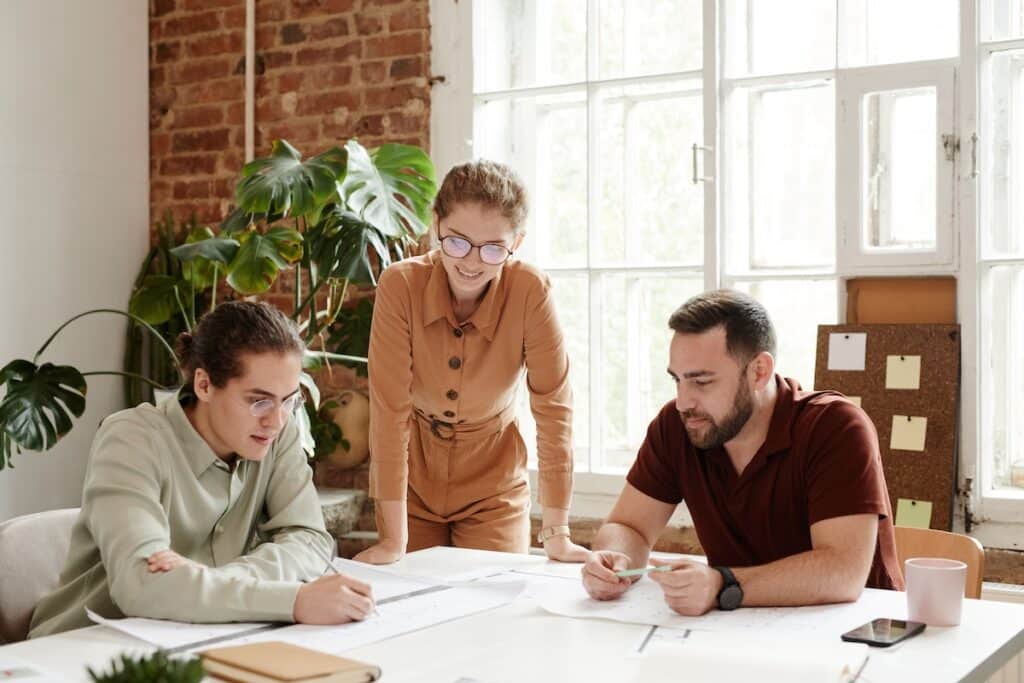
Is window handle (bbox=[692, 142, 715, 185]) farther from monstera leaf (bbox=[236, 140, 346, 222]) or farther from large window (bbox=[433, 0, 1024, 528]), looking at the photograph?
monstera leaf (bbox=[236, 140, 346, 222])

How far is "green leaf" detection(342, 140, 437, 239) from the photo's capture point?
3.66 metres

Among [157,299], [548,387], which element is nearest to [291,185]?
[157,299]

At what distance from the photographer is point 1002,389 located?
3.27 metres

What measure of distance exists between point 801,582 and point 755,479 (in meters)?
0.29

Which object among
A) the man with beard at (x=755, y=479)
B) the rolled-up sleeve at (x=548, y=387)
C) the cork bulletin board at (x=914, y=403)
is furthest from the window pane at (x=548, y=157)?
the man with beard at (x=755, y=479)

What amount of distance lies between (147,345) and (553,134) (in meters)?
1.81

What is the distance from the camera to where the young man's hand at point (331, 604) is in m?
1.81

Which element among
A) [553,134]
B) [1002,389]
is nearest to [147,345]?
[553,134]

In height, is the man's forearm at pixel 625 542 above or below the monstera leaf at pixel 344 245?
below

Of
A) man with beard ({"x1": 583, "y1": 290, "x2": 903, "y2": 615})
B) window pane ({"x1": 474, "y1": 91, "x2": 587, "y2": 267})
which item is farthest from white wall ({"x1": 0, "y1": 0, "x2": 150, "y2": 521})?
man with beard ({"x1": 583, "y1": 290, "x2": 903, "y2": 615})

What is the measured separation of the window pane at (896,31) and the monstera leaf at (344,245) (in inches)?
57.6

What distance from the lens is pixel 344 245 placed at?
142 inches

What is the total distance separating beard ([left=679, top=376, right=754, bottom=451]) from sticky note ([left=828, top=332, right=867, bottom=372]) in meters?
1.26

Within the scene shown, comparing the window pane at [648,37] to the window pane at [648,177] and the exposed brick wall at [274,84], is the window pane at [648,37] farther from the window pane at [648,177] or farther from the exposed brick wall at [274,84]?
the exposed brick wall at [274,84]
